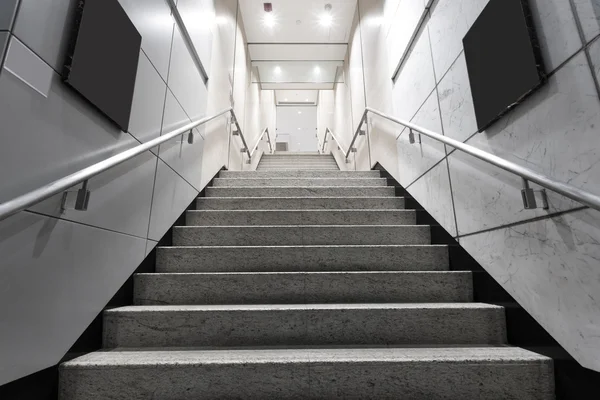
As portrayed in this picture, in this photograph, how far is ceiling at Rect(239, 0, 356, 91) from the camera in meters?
5.08

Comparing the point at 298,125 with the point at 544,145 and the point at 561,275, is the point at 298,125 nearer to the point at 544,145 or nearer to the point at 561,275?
the point at 544,145

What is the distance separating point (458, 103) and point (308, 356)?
5.71ft

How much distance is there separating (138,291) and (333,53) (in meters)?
6.23

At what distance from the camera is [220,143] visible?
3.59 m

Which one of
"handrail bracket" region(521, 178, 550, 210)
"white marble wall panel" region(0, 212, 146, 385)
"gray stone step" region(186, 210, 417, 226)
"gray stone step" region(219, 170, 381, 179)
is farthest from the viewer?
"gray stone step" region(219, 170, 381, 179)

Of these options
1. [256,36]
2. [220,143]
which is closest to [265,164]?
[256,36]

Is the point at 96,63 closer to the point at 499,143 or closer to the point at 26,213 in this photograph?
the point at 26,213

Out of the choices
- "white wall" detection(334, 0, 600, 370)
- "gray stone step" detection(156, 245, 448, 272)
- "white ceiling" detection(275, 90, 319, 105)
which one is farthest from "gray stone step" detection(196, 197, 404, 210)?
"white ceiling" detection(275, 90, 319, 105)

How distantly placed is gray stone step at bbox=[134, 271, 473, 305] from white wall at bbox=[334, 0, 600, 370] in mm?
308

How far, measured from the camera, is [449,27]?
1955 millimetres

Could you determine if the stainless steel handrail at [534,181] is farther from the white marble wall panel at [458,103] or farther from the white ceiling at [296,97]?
the white ceiling at [296,97]

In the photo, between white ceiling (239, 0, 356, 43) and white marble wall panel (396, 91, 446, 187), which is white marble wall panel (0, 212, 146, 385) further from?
white ceiling (239, 0, 356, 43)

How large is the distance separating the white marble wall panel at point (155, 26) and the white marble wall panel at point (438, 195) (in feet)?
Answer: 6.89

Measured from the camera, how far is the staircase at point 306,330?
1140 millimetres
